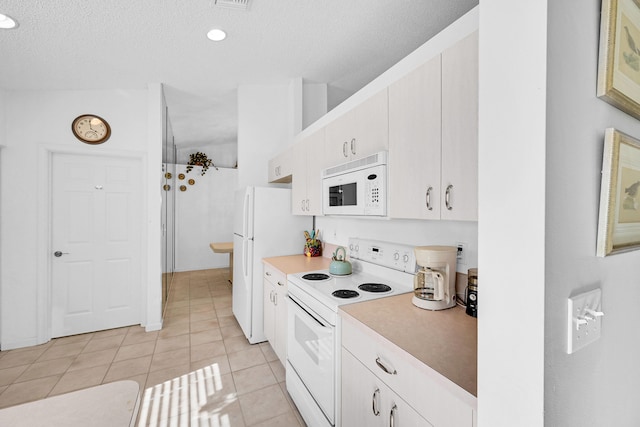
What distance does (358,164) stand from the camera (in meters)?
1.83

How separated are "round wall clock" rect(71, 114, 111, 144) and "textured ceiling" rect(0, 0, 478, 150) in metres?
0.32

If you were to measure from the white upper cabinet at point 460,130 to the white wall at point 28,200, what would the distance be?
3.55 m

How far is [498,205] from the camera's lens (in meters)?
0.65

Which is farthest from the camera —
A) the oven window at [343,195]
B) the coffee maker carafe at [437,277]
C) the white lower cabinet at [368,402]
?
the oven window at [343,195]

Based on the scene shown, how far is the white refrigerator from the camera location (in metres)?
2.90

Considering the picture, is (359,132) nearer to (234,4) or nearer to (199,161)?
(234,4)

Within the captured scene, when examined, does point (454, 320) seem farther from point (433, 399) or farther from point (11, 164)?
point (11, 164)

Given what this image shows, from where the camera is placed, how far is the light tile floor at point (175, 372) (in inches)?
77.2

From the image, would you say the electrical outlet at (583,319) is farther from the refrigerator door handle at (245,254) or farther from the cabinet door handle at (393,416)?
the refrigerator door handle at (245,254)

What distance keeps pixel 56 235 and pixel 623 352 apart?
425cm

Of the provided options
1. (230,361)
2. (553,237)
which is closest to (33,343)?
(230,361)

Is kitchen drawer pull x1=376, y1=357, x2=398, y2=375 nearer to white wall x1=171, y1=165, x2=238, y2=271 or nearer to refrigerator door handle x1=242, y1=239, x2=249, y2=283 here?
refrigerator door handle x1=242, y1=239, x2=249, y2=283

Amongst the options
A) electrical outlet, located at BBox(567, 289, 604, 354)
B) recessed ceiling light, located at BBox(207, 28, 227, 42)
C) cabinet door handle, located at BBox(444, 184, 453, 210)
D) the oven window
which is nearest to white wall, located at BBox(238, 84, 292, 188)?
recessed ceiling light, located at BBox(207, 28, 227, 42)

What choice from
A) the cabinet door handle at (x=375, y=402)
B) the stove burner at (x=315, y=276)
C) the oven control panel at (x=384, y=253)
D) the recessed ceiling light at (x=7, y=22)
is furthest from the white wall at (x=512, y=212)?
the recessed ceiling light at (x=7, y=22)
